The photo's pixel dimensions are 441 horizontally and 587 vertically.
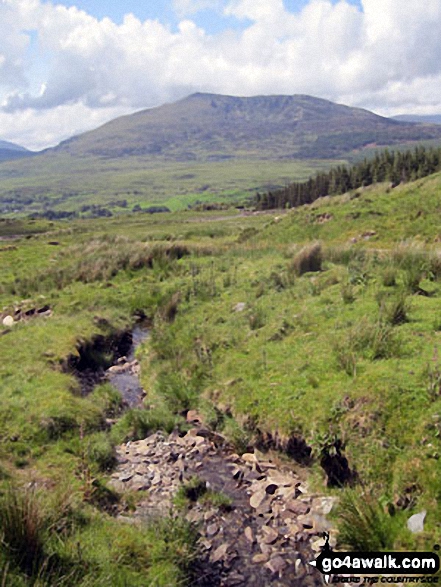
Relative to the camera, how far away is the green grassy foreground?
6594 millimetres

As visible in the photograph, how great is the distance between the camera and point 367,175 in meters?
67.7

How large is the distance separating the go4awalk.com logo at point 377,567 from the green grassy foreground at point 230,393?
27 centimetres

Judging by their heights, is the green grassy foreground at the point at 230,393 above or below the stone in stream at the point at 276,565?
above

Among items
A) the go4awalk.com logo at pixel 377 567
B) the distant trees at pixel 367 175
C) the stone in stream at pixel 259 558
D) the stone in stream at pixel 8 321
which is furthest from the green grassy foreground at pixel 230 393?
the distant trees at pixel 367 175

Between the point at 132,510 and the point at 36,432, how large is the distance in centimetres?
321

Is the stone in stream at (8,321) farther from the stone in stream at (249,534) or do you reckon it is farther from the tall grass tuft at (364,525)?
the tall grass tuft at (364,525)

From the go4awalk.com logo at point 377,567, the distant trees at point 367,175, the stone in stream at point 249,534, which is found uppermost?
the distant trees at point 367,175

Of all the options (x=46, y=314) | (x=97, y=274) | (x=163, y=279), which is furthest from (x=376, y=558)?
(x=97, y=274)

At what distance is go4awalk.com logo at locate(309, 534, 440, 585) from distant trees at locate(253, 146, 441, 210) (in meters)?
38.2

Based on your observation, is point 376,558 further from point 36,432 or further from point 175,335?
point 175,335

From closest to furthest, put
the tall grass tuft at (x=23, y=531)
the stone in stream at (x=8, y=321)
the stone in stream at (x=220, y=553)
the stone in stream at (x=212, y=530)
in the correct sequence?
1. the tall grass tuft at (x=23, y=531)
2. the stone in stream at (x=220, y=553)
3. the stone in stream at (x=212, y=530)
4. the stone in stream at (x=8, y=321)

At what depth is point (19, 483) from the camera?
8031 millimetres

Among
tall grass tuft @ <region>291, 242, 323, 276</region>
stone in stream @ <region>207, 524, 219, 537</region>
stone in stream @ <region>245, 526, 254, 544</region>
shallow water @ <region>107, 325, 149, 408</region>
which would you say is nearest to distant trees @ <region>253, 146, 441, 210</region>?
tall grass tuft @ <region>291, 242, 323, 276</region>

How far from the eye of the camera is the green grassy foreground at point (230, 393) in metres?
6.59
